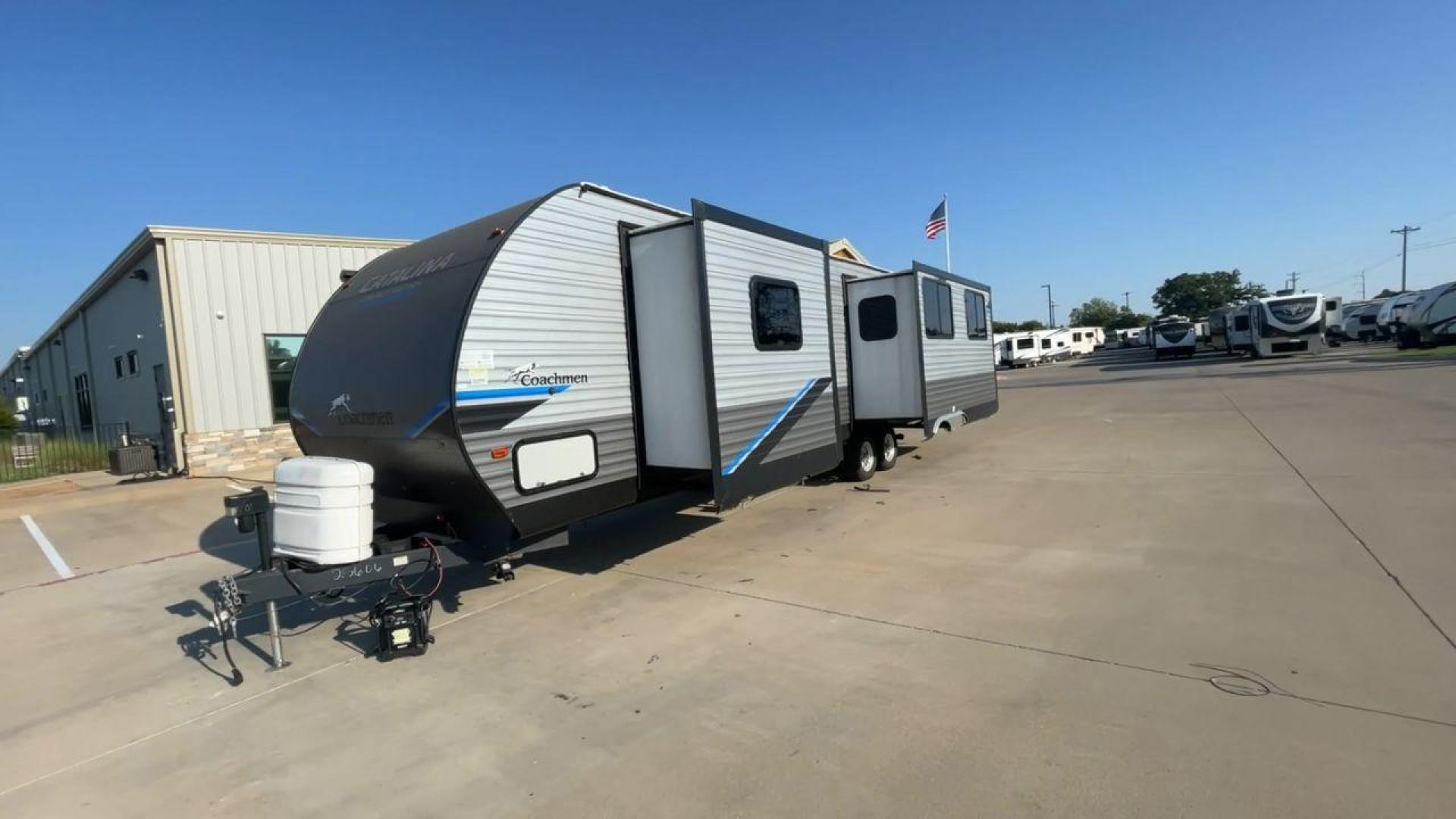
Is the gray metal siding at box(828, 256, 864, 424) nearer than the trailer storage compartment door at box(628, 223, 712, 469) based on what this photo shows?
No

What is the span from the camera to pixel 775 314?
6969 mm

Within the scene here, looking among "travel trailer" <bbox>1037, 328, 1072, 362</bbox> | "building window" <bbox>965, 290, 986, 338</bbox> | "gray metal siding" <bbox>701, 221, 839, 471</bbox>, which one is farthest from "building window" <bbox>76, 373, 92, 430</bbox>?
"travel trailer" <bbox>1037, 328, 1072, 362</bbox>

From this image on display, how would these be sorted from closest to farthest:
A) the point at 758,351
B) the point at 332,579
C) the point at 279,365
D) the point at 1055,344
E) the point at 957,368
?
the point at 332,579, the point at 758,351, the point at 957,368, the point at 279,365, the point at 1055,344

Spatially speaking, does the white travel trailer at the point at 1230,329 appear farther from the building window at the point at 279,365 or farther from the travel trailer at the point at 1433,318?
the building window at the point at 279,365

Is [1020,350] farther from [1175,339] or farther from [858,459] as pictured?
[858,459]

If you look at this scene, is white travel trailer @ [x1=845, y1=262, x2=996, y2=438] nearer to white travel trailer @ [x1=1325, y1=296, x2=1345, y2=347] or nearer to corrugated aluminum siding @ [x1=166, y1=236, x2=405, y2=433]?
corrugated aluminum siding @ [x1=166, y1=236, x2=405, y2=433]

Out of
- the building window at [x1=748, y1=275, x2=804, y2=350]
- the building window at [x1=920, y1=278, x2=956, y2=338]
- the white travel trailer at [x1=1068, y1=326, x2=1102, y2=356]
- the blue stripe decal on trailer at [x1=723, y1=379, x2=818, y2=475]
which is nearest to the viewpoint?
the blue stripe decal on trailer at [x1=723, y1=379, x2=818, y2=475]

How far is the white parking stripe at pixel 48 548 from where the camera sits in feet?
24.6

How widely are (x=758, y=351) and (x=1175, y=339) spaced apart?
136 feet

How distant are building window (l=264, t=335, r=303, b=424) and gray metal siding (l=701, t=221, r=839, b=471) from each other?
470 inches

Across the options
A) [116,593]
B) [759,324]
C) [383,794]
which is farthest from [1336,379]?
[116,593]

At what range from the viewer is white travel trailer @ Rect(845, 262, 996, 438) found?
999cm

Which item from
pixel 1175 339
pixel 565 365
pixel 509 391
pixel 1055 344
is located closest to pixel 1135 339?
pixel 1055 344

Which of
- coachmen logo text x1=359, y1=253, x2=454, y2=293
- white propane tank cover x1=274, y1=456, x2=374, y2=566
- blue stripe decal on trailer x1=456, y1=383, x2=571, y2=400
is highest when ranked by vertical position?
coachmen logo text x1=359, y1=253, x2=454, y2=293
